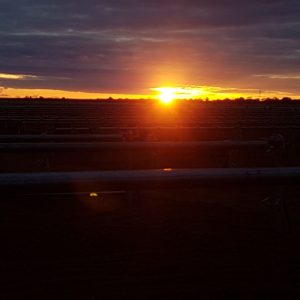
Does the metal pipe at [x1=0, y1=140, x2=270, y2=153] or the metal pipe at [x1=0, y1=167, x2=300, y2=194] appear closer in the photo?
the metal pipe at [x1=0, y1=167, x2=300, y2=194]

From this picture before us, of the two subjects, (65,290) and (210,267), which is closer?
(65,290)

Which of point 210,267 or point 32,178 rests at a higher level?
point 32,178

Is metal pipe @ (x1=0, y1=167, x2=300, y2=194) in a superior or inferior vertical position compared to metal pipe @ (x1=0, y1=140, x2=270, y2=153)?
inferior

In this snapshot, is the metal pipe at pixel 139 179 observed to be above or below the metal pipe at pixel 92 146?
below

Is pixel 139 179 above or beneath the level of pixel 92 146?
beneath

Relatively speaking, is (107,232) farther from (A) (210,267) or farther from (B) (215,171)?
(B) (215,171)

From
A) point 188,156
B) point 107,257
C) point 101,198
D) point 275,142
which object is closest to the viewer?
point 107,257

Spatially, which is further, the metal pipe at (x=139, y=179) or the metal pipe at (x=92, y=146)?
the metal pipe at (x=92, y=146)

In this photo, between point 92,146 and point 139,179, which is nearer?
point 139,179

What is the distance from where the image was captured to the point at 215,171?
4.28 m

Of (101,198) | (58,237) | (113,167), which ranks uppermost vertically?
(113,167)

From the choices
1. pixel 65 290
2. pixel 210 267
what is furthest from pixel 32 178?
pixel 210 267

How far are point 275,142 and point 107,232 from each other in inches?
170

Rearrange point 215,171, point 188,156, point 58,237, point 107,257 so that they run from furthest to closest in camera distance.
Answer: point 188,156
point 58,237
point 107,257
point 215,171
